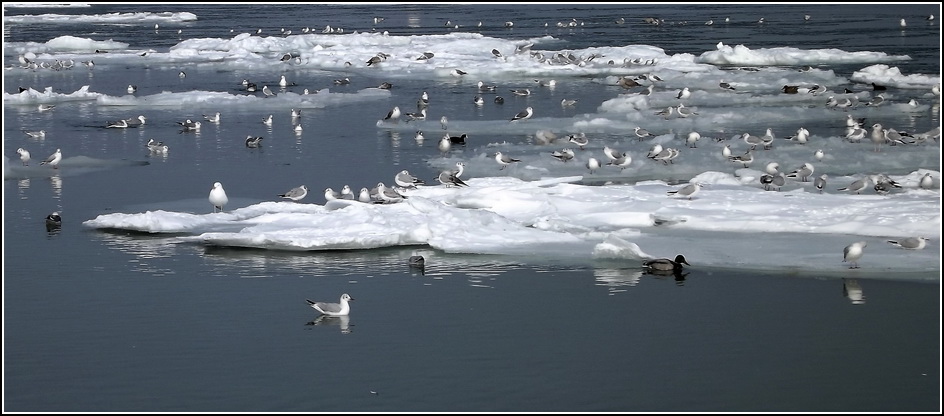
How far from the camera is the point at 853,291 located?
1230cm

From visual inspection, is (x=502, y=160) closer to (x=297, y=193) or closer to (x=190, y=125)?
(x=297, y=193)

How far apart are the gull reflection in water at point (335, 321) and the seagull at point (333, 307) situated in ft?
0.12

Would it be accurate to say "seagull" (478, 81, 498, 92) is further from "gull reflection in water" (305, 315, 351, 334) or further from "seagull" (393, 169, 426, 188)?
"gull reflection in water" (305, 315, 351, 334)

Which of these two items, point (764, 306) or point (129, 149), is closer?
point (764, 306)

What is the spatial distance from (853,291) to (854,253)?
50 centimetres

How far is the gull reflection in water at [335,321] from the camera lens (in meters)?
11.5

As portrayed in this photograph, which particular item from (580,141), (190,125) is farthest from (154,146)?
(580,141)

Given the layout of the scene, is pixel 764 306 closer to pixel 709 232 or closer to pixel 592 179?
pixel 709 232

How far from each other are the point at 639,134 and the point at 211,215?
31.1 feet

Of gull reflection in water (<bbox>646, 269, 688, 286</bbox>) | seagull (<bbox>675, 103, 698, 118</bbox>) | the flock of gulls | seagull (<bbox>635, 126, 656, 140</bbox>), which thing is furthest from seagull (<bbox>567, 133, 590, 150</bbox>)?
gull reflection in water (<bbox>646, 269, 688, 286</bbox>)

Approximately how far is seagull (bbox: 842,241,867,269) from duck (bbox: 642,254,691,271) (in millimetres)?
1575

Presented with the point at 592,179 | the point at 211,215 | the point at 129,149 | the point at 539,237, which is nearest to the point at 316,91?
the point at 129,149

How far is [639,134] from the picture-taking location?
2305 cm

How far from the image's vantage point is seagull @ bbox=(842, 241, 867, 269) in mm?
12602
